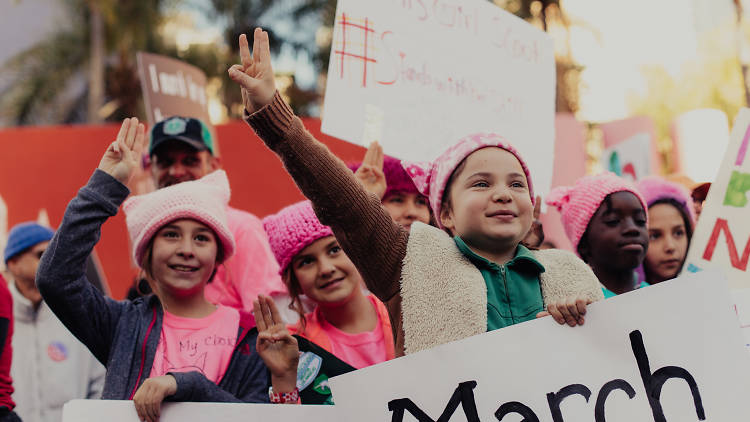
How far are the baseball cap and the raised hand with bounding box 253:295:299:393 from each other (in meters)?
1.57

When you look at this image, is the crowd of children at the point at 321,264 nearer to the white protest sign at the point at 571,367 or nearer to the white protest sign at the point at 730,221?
the white protest sign at the point at 571,367

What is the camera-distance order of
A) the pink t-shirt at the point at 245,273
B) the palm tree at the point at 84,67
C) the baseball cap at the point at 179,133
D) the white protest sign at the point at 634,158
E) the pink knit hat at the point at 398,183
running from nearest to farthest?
the pink t-shirt at the point at 245,273 < the pink knit hat at the point at 398,183 < the baseball cap at the point at 179,133 < the white protest sign at the point at 634,158 < the palm tree at the point at 84,67

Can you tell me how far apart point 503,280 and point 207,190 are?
4.03 ft

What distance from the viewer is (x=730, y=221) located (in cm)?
309

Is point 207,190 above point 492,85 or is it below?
below

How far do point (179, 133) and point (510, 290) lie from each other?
2067mm

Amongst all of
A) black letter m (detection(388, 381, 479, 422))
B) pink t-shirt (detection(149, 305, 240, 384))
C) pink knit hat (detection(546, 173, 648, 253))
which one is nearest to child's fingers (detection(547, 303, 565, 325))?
black letter m (detection(388, 381, 479, 422))

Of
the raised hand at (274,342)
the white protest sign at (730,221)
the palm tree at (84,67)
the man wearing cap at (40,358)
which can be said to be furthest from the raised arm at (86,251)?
the palm tree at (84,67)

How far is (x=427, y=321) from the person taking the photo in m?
2.09

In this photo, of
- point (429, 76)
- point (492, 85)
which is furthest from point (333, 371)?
point (492, 85)

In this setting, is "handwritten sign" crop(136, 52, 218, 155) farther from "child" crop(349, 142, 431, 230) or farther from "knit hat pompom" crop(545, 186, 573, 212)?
"knit hat pompom" crop(545, 186, 573, 212)

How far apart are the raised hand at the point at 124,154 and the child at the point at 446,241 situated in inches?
26.7

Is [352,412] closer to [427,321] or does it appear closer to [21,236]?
[427,321]

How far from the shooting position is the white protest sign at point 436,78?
124 inches
